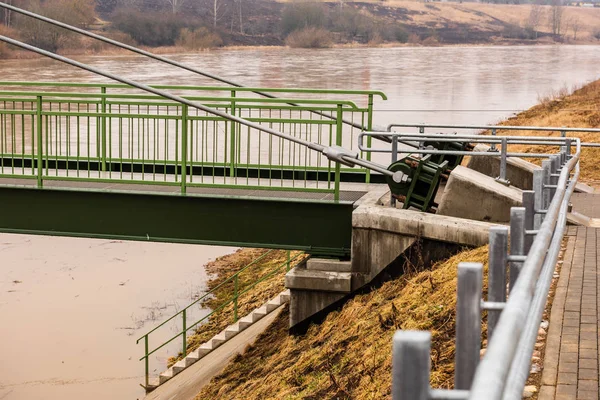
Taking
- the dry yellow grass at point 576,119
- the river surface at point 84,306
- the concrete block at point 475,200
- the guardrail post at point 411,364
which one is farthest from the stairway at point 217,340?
the guardrail post at point 411,364

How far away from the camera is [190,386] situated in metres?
11.9

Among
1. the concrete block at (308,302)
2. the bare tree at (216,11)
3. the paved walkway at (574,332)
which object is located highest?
the bare tree at (216,11)

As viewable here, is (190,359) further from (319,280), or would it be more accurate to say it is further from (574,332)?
(574,332)

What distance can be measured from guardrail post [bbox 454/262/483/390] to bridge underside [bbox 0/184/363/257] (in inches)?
316

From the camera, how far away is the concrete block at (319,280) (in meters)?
10.7

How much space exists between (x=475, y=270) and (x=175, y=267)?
17.9m

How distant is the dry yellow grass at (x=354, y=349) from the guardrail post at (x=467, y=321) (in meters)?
3.51

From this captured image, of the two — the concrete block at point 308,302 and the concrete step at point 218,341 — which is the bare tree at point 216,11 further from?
the concrete block at point 308,302

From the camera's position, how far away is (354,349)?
879 centimetres

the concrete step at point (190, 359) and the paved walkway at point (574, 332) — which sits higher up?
the paved walkway at point (574, 332)

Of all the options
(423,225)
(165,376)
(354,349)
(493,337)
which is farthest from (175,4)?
(493,337)

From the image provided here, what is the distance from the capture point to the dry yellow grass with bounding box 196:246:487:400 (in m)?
7.51

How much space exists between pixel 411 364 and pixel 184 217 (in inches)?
363

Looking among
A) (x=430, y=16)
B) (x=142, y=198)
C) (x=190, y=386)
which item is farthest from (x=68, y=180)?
(x=430, y=16)
